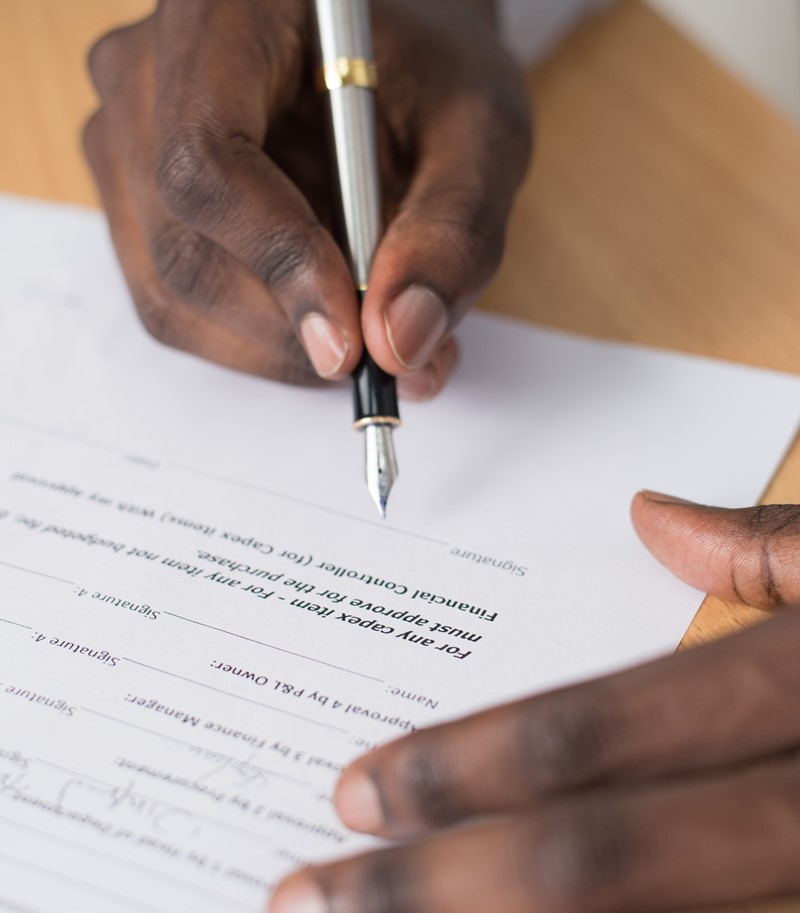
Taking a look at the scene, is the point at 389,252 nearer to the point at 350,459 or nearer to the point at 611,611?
the point at 350,459

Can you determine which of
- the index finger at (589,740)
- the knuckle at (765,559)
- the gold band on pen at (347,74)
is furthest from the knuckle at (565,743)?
the gold band on pen at (347,74)

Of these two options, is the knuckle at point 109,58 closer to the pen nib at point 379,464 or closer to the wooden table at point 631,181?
the wooden table at point 631,181

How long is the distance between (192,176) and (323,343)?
110mm

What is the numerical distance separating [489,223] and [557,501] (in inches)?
6.2

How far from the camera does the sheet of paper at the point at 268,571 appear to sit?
1.26 ft

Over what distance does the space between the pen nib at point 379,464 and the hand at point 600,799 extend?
0.52ft

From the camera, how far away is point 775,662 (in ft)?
1.17

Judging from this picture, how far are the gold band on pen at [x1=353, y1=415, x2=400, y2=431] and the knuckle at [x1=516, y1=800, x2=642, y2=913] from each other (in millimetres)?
227

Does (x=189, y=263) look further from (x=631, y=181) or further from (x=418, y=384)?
(x=631, y=181)

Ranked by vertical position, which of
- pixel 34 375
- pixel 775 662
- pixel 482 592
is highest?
pixel 775 662

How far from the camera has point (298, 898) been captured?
33 cm

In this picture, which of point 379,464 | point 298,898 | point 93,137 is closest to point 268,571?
point 379,464

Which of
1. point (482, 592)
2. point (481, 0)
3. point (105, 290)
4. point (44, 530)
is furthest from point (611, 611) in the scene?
point (481, 0)

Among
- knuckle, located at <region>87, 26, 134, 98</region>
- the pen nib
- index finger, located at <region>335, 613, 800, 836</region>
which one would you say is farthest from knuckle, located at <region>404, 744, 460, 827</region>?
knuckle, located at <region>87, 26, 134, 98</region>
